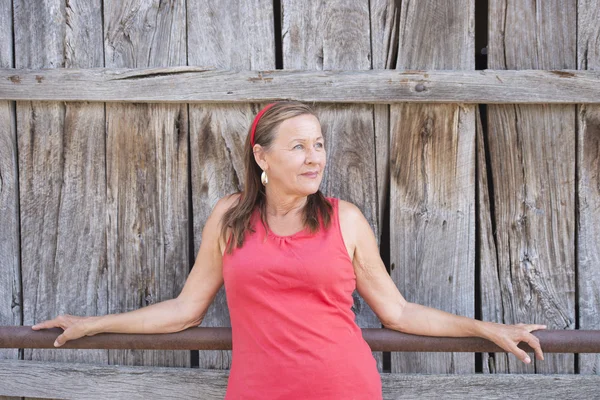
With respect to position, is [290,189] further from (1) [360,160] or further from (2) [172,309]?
(2) [172,309]

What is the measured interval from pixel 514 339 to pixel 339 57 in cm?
123

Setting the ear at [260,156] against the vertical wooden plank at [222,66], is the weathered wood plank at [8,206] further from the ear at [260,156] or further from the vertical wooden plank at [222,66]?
the ear at [260,156]

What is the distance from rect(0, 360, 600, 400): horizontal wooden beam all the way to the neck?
751 mm

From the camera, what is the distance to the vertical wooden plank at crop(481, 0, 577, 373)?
7.98 ft

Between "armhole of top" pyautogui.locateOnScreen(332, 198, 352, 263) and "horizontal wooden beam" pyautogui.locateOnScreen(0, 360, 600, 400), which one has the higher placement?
"armhole of top" pyautogui.locateOnScreen(332, 198, 352, 263)

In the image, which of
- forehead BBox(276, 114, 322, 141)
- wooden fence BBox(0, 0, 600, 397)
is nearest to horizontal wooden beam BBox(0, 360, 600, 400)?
wooden fence BBox(0, 0, 600, 397)

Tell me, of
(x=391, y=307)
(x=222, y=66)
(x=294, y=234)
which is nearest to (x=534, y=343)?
(x=391, y=307)

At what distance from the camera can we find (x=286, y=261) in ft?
6.73

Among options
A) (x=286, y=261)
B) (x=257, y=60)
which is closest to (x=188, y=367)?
(x=286, y=261)

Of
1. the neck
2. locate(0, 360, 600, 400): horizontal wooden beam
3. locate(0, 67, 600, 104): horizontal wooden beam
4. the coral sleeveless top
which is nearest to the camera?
the coral sleeveless top

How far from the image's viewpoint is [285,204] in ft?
7.32

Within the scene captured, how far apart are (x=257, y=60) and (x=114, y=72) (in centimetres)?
56

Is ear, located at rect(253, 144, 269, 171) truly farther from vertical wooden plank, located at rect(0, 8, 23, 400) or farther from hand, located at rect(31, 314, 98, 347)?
vertical wooden plank, located at rect(0, 8, 23, 400)

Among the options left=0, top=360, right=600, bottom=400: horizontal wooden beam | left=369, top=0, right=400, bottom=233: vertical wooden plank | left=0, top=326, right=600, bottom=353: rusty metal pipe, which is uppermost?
left=369, top=0, right=400, bottom=233: vertical wooden plank
